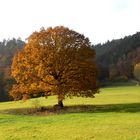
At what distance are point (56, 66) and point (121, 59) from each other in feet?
410

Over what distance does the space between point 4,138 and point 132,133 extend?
23.9 ft

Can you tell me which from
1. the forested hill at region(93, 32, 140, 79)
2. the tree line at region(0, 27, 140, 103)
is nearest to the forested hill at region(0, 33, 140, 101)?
the forested hill at region(93, 32, 140, 79)

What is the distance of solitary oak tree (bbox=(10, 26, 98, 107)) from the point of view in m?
52.7

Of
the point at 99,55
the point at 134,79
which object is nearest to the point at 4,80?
the point at 134,79

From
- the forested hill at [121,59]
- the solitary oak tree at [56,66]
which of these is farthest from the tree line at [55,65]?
the forested hill at [121,59]

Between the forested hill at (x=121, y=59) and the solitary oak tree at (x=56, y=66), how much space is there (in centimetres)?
9555

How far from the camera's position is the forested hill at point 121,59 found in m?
155

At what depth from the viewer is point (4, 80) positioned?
111375 mm

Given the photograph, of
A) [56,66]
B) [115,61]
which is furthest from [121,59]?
[56,66]

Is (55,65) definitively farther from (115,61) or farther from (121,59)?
(115,61)

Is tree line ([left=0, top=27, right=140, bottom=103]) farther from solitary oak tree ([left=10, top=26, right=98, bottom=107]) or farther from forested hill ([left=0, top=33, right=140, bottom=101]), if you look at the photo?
forested hill ([left=0, top=33, right=140, bottom=101])

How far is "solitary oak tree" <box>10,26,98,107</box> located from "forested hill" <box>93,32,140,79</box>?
95548mm

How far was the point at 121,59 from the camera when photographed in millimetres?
175625

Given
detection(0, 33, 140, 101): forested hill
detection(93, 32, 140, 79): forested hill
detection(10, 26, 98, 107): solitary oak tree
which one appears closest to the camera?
detection(10, 26, 98, 107): solitary oak tree
